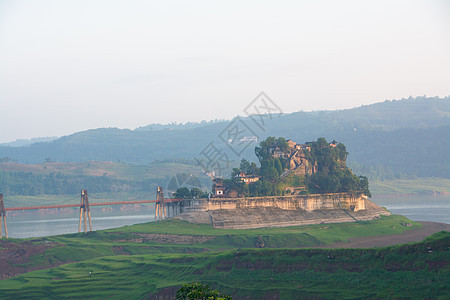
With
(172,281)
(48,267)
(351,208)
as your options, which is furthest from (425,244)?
(351,208)

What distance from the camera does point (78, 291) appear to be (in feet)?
239

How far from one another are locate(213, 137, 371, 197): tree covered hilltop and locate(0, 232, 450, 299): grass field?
4701 cm

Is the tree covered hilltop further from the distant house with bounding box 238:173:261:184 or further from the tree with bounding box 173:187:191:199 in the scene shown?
the tree with bounding box 173:187:191:199

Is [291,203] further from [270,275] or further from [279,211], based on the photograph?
[270,275]

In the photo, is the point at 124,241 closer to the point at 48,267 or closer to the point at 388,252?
the point at 48,267

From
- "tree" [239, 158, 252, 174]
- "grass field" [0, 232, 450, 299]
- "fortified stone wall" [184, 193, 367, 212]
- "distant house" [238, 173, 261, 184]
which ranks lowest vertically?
Result: "grass field" [0, 232, 450, 299]

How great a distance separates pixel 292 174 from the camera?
450 feet

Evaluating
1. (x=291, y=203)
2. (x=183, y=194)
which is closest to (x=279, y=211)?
(x=291, y=203)

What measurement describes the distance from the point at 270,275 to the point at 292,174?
227 ft

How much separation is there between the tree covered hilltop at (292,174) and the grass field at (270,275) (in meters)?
47.0

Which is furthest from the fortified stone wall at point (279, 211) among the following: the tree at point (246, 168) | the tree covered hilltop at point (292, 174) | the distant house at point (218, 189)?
the tree at point (246, 168)

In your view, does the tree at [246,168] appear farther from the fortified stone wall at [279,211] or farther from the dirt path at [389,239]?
the dirt path at [389,239]

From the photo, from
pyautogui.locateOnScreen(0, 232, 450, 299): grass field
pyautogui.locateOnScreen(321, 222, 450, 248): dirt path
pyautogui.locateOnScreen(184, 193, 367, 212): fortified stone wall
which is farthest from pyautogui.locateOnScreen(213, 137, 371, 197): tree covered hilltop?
pyautogui.locateOnScreen(0, 232, 450, 299): grass field

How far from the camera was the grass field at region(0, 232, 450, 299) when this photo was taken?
59.8 metres
